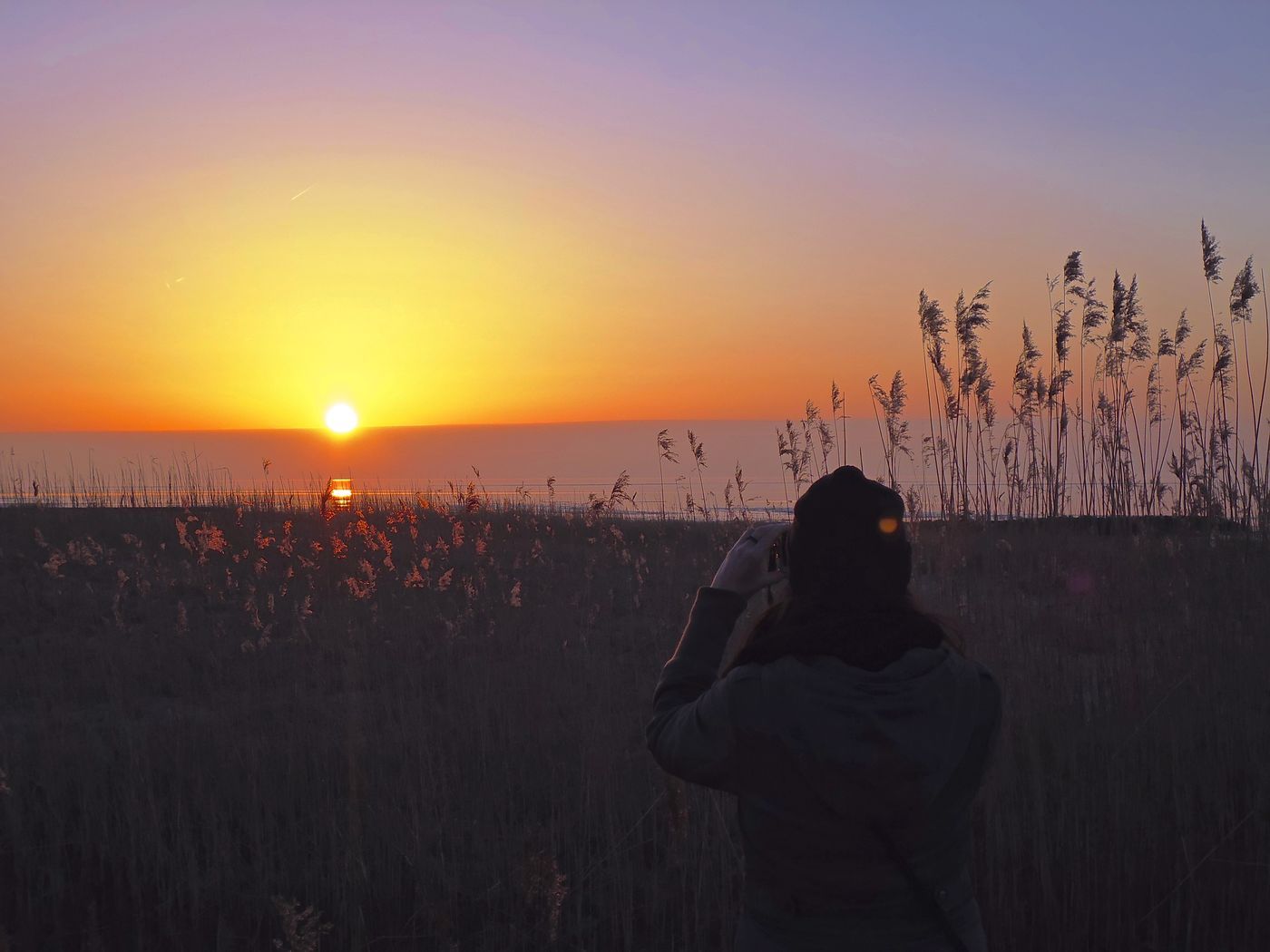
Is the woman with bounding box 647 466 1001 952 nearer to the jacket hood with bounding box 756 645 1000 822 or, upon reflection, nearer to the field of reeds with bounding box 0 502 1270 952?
the jacket hood with bounding box 756 645 1000 822

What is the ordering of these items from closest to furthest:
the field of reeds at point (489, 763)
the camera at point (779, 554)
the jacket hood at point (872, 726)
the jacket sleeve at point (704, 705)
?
the jacket hood at point (872, 726), the jacket sleeve at point (704, 705), the camera at point (779, 554), the field of reeds at point (489, 763)

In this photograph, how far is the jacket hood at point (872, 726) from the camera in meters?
1.72

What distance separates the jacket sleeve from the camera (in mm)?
1822

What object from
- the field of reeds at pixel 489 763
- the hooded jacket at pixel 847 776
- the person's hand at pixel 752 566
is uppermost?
the person's hand at pixel 752 566

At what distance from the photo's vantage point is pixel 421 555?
9.68m

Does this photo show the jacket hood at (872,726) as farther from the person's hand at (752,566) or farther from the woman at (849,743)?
the person's hand at (752,566)

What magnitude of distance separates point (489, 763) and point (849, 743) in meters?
3.24

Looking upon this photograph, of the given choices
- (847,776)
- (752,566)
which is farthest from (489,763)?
(847,776)

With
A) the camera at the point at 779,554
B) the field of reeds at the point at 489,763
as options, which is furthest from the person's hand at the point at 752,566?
the field of reeds at the point at 489,763

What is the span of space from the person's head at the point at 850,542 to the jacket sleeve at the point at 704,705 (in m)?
0.19

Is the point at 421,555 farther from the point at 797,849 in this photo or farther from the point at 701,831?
the point at 797,849

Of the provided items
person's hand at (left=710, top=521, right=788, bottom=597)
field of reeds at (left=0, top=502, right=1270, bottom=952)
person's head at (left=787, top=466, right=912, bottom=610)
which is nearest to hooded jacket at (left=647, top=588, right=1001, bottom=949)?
person's head at (left=787, top=466, right=912, bottom=610)

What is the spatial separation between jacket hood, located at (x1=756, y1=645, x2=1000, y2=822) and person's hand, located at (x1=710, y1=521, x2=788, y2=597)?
0.89ft

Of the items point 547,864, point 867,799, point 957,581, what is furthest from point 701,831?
point 957,581
